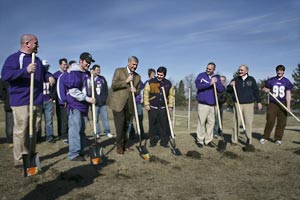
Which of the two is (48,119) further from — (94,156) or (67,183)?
(67,183)

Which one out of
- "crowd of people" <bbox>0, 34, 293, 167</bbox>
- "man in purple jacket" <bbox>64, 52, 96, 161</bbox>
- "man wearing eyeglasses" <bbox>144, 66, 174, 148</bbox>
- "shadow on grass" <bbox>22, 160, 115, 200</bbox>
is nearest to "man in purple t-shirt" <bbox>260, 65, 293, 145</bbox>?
"crowd of people" <bbox>0, 34, 293, 167</bbox>

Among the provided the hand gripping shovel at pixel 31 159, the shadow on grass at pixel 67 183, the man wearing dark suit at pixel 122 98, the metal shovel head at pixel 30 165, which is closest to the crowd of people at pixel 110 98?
the man wearing dark suit at pixel 122 98

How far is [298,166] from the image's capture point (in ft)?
18.6

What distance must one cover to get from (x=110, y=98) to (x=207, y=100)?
266 centimetres

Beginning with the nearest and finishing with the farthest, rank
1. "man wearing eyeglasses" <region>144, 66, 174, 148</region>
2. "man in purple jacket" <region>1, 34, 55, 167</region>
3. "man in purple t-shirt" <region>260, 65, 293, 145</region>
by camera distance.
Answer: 1. "man in purple jacket" <region>1, 34, 55, 167</region>
2. "man wearing eyeglasses" <region>144, 66, 174, 148</region>
3. "man in purple t-shirt" <region>260, 65, 293, 145</region>

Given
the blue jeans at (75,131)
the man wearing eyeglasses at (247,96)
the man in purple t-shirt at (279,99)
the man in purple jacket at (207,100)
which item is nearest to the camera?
the blue jeans at (75,131)

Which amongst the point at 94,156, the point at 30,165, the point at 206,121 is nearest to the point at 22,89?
the point at 30,165

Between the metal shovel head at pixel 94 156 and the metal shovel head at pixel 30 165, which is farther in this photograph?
the metal shovel head at pixel 94 156

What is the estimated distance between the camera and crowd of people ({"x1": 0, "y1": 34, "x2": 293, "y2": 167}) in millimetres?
4941

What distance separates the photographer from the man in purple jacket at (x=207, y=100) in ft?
25.1

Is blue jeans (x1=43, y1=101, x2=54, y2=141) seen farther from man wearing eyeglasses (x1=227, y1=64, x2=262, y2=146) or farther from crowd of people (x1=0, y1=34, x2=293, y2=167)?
man wearing eyeglasses (x1=227, y1=64, x2=262, y2=146)

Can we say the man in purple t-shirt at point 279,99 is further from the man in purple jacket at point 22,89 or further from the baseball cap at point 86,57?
the man in purple jacket at point 22,89

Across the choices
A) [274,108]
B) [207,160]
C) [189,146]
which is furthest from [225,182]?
[274,108]

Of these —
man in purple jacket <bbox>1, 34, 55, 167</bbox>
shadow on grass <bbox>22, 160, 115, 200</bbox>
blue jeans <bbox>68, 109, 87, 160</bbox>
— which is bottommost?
shadow on grass <bbox>22, 160, 115, 200</bbox>
